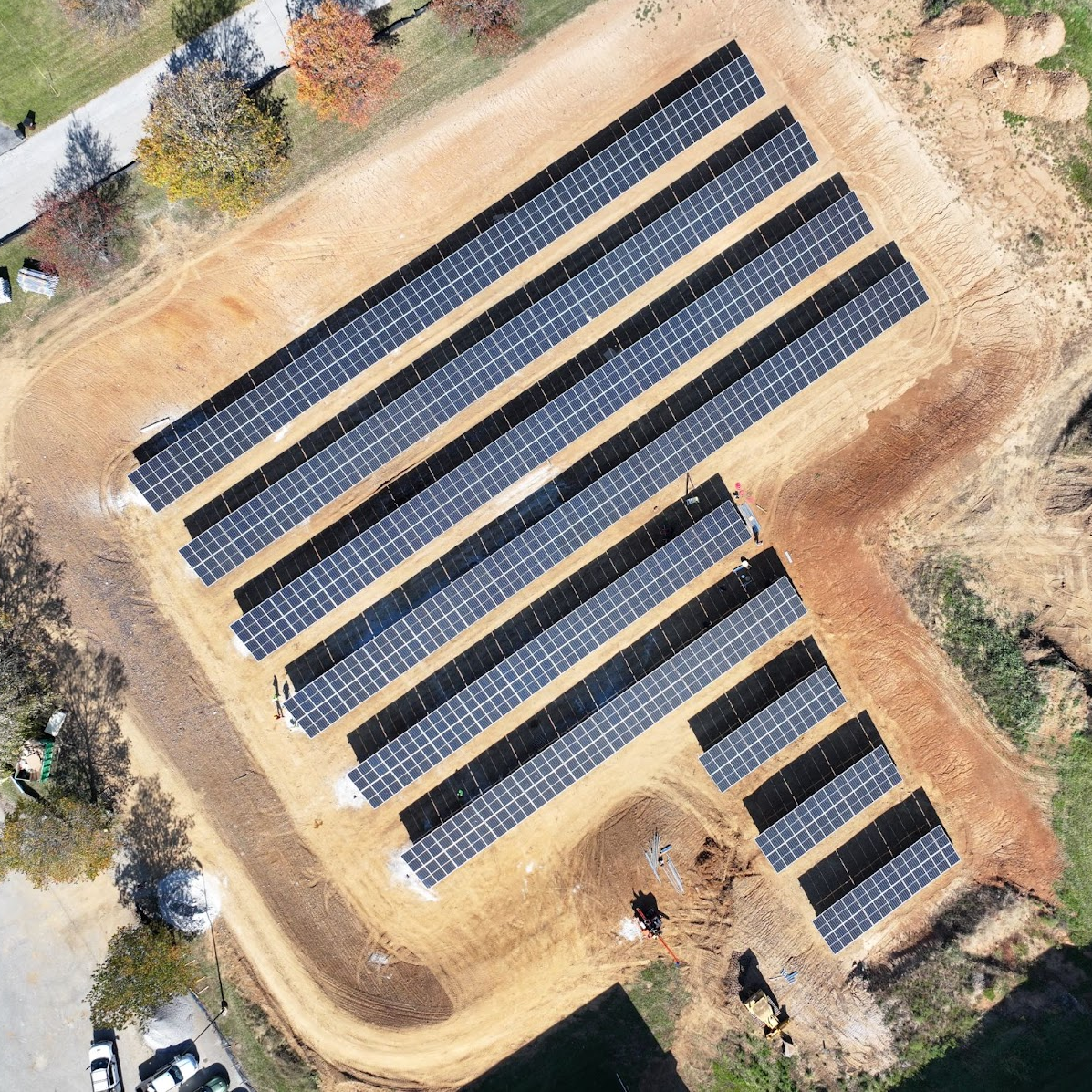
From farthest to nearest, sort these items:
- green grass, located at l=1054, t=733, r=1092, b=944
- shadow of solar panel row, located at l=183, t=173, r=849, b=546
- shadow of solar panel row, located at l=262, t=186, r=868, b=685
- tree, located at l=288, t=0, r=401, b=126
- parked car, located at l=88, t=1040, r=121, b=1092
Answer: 1. green grass, located at l=1054, t=733, r=1092, b=944
2. shadow of solar panel row, located at l=183, t=173, r=849, b=546
3. parked car, located at l=88, t=1040, r=121, b=1092
4. shadow of solar panel row, located at l=262, t=186, r=868, b=685
5. tree, located at l=288, t=0, r=401, b=126

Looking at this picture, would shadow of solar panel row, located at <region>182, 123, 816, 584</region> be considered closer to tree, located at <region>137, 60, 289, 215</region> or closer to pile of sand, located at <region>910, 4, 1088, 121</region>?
pile of sand, located at <region>910, 4, 1088, 121</region>

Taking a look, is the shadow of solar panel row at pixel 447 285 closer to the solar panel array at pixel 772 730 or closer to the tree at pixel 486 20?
the tree at pixel 486 20

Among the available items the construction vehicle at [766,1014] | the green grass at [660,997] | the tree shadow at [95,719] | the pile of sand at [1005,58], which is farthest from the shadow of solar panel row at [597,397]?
the construction vehicle at [766,1014]

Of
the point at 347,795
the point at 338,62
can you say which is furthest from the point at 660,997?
the point at 338,62

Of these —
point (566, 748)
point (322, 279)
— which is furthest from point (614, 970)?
point (322, 279)

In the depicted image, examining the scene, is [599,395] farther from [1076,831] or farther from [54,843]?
[54,843]

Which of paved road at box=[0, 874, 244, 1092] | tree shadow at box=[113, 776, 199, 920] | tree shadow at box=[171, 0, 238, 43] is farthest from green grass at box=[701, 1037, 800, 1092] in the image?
tree shadow at box=[171, 0, 238, 43]
